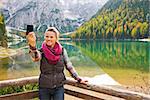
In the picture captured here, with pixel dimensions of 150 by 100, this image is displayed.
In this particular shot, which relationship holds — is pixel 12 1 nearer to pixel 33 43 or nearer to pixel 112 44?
pixel 112 44

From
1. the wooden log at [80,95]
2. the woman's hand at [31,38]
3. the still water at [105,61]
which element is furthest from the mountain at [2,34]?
the woman's hand at [31,38]

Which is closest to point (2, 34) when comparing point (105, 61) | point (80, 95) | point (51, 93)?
point (105, 61)

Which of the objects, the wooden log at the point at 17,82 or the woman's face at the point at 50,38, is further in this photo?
the wooden log at the point at 17,82

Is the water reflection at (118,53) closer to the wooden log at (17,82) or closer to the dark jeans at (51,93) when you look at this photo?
the wooden log at (17,82)

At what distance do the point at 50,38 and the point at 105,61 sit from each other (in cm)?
388

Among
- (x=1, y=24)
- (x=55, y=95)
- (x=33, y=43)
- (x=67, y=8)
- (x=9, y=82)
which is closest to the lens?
(x=33, y=43)

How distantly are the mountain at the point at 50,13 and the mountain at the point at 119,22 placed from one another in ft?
0.47

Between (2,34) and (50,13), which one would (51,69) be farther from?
(50,13)

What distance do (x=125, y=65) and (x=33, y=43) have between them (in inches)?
158

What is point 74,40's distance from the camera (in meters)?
5.41

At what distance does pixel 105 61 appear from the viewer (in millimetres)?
5727

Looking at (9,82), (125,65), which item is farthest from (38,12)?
(9,82)

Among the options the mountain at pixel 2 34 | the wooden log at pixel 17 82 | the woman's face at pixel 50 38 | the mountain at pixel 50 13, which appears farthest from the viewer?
the mountain at pixel 50 13

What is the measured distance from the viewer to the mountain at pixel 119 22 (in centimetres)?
550
